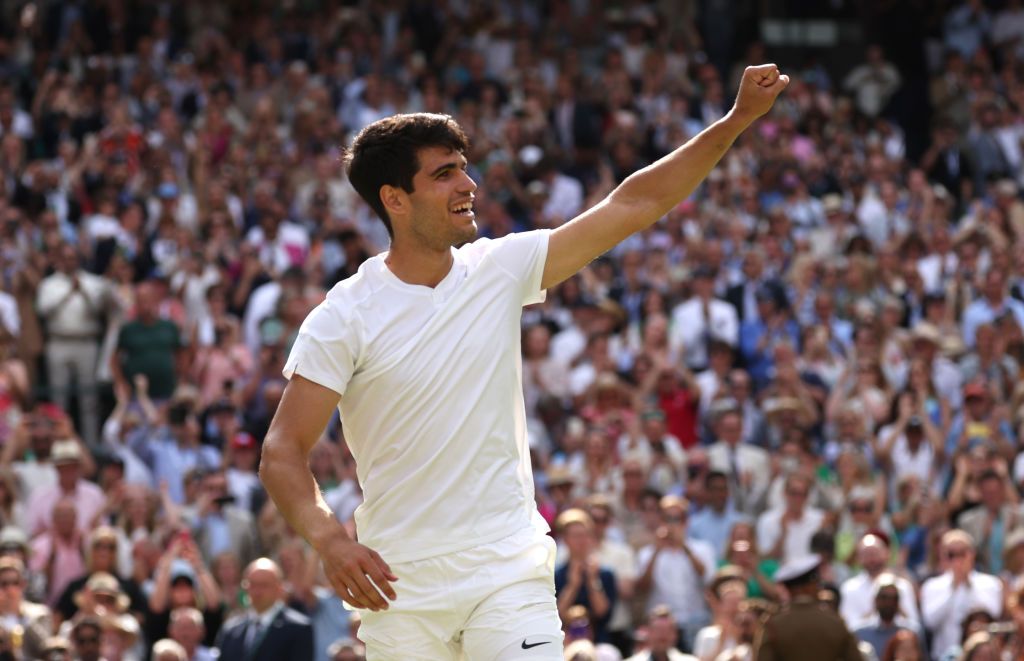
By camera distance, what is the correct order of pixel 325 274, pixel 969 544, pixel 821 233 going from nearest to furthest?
pixel 969 544
pixel 325 274
pixel 821 233

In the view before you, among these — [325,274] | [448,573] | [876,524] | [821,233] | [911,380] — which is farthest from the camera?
[821,233]

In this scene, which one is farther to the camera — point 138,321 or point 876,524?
point 138,321

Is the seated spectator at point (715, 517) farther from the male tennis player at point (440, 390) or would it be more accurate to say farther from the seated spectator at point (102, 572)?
the male tennis player at point (440, 390)

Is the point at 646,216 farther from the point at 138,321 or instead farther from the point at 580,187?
the point at 580,187

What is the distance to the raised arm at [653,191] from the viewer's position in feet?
18.1

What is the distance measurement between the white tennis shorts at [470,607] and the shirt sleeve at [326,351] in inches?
21.2

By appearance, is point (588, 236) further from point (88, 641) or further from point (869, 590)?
point (869, 590)

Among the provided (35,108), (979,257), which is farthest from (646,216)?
(35,108)

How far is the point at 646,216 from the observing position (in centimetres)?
551

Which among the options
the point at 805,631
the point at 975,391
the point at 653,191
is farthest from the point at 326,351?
the point at 975,391

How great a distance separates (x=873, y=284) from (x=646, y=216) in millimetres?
12161

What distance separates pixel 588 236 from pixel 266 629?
6.59 m

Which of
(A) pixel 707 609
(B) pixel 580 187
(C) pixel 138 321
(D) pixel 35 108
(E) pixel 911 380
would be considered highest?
(D) pixel 35 108

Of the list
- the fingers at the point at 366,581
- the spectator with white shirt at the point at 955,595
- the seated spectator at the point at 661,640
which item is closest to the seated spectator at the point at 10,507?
the seated spectator at the point at 661,640
